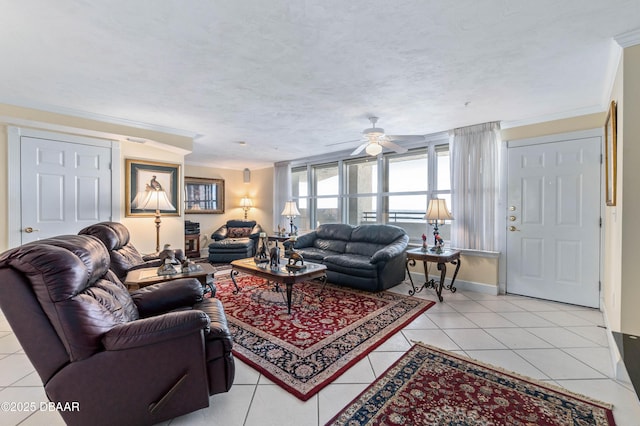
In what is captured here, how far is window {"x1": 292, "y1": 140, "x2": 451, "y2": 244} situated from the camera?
474 centimetres

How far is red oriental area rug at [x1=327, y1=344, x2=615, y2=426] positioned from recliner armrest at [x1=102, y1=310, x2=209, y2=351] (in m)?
0.97

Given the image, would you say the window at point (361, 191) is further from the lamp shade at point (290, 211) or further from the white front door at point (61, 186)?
the white front door at point (61, 186)

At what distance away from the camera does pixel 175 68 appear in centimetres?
247

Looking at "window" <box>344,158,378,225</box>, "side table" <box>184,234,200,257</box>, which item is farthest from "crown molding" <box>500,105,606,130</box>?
"side table" <box>184,234,200,257</box>

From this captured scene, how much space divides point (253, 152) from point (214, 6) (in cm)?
433

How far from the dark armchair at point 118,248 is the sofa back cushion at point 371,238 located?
2996 mm

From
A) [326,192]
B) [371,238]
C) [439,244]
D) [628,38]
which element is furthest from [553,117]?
[326,192]

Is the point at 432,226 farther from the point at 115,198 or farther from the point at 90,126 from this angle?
the point at 90,126

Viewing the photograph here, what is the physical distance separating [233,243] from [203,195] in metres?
2.06

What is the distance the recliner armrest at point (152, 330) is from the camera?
1.41m

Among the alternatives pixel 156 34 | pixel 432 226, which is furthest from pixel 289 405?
pixel 432 226

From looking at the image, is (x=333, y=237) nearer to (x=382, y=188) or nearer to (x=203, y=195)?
(x=382, y=188)

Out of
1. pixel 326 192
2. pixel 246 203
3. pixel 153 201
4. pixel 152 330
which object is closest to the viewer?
pixel 152 330

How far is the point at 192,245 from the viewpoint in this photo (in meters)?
6.85
